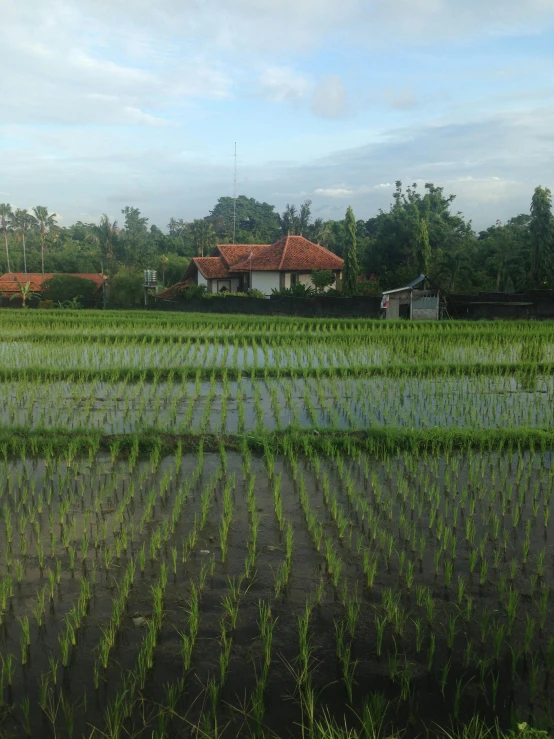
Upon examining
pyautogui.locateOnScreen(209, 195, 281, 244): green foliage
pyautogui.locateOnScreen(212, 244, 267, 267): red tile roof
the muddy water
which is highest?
pyautogui.locateOnScreen(209, 195, 281, 244): green foliage

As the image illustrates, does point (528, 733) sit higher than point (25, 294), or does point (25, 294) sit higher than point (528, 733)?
point (25, 294)

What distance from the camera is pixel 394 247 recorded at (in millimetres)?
31516

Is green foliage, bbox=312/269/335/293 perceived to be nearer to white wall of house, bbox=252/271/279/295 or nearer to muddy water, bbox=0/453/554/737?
white wall of house, bbox=252/271/279/295

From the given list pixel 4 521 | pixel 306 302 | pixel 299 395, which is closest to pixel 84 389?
pixel 299 395

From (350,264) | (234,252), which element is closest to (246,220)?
(234,252)

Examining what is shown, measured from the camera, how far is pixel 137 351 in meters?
13.3

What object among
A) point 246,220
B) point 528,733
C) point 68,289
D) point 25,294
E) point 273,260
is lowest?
point 528,733

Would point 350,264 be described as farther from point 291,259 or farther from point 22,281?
point 22,281

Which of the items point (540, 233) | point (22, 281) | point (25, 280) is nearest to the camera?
point (540, 233)

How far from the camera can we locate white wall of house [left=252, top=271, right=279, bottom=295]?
33.5 metres

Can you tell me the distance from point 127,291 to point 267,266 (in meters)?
7.17

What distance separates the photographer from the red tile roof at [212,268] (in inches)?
1403

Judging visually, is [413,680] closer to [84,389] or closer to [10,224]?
[84,389]

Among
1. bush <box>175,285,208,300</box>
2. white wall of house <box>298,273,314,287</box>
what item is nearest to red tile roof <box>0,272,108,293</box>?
bush <box>175,285,208,300</box>
